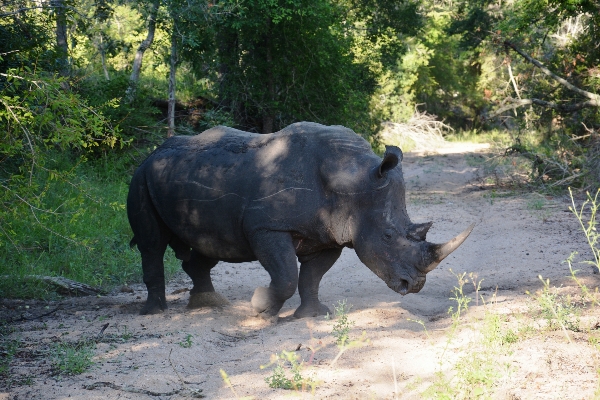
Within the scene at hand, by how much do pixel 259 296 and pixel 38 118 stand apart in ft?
8.53

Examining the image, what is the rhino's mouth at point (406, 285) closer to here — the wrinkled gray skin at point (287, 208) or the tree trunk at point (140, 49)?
the wrinkled gray skin at point (287, 208)

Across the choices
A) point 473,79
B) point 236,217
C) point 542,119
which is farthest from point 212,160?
point 473,79

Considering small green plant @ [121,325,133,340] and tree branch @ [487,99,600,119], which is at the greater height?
tree branch @ [487,99,600,119]

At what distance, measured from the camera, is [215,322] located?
7.04 m

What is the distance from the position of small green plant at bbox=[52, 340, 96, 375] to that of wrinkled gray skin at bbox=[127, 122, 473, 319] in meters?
1.46

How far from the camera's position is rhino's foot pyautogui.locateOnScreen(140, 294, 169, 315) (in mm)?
7508

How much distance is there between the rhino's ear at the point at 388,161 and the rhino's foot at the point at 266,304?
151cm

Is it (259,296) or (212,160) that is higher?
(212,160)

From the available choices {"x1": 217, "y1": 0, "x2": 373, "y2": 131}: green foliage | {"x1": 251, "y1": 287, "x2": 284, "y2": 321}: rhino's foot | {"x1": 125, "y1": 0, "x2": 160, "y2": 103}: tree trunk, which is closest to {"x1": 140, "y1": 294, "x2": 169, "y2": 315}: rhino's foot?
{"x1": 251, "y1": 287, "x2": 284, "y2": 321}: rhino's foot

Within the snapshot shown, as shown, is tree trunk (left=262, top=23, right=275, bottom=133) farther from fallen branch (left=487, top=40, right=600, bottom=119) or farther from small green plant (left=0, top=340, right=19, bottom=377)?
small green plant (left=0, top=340, right=19, bottom=377)

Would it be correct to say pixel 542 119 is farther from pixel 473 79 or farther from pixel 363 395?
pixel 473 79

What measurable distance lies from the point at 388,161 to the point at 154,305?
9.44 feet

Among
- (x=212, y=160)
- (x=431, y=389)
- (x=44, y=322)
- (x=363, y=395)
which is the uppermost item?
(x=212, y=160)

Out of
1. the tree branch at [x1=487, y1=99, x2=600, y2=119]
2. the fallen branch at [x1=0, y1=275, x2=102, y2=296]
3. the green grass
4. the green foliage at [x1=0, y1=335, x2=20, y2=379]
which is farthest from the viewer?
the tree branch at [x1=487, y1=99, x2=600, y2=119]
